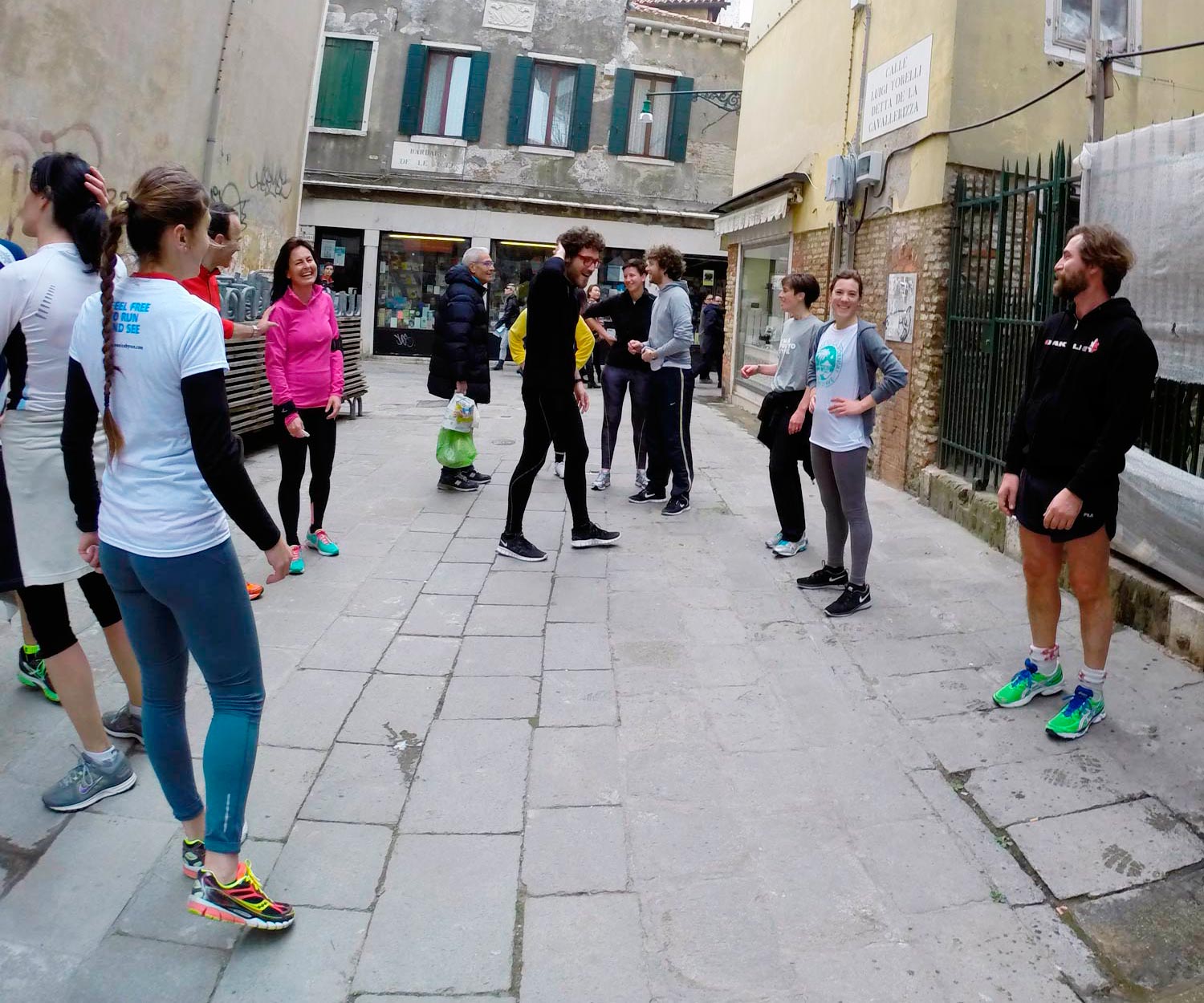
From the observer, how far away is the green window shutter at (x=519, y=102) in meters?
21.8

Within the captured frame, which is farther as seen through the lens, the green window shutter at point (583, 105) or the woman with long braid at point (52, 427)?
the green window shutter at point (583, 105)

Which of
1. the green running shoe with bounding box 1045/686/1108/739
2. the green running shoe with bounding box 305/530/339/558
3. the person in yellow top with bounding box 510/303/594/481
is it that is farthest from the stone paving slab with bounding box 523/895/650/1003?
the person in yellow top with bounding box 510/303/594/481

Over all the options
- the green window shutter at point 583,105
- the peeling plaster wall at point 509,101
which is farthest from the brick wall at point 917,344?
the green window shutter at point 583,105

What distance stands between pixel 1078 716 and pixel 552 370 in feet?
11.1

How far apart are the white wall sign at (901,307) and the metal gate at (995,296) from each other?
488 mm

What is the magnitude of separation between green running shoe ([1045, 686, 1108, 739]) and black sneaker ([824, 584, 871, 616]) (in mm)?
1472

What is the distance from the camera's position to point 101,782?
10.9 feet

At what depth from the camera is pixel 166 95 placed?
895cm

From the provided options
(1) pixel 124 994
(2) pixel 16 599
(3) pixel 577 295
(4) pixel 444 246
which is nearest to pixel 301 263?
(3) pixel 577 295

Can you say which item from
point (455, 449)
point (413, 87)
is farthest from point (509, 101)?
point (455, 449)

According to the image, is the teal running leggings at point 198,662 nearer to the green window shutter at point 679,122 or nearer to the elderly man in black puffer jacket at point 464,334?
the elderly man in black puffer jacket at point 464,334

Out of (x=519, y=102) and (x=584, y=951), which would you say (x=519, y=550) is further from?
(x=519, y=102)

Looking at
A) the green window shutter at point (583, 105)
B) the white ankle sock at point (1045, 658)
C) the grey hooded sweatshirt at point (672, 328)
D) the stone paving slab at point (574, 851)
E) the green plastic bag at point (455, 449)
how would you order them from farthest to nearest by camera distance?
the green window shutter at point (583, 105) < the green plastic bag at point (455, 449) < the grey hooded sweatshirt at point (672, 328) < the white ankle sock at point (1045, 658) < the stone paving slab at point (574, 851)

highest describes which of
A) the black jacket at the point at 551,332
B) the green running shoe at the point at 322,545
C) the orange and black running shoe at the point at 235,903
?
the black jacket at the point at 551,332
